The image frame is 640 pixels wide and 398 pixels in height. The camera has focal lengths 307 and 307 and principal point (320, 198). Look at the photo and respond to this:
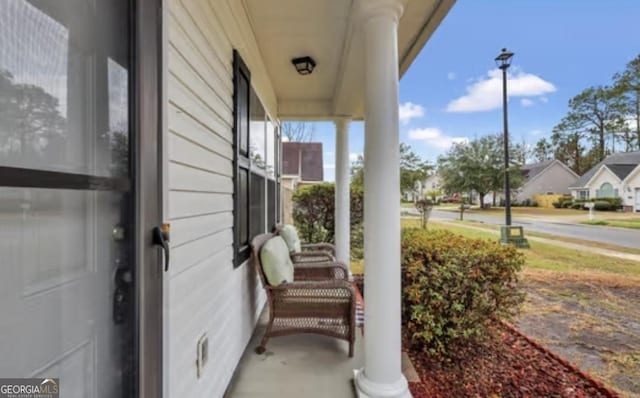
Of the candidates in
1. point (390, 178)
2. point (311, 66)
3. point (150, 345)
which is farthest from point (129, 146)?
point (311, 66)

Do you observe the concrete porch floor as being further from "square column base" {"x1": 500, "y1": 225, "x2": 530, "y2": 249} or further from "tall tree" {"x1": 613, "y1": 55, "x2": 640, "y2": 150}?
"tall tree" {"x1": 613, "y1": 55, "x2": 640, "y2": 150}

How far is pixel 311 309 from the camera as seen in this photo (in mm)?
2523

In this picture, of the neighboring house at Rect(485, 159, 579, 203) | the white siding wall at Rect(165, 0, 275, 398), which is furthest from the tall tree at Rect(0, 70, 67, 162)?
the neighboring house at Rect(485, 159, 579, 203)

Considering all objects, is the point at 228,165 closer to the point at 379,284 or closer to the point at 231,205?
the point at 231,205

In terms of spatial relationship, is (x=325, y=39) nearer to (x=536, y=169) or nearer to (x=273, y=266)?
(x=273, y=266)

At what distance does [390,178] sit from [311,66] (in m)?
2.28

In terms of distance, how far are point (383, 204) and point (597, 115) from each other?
44.8ft

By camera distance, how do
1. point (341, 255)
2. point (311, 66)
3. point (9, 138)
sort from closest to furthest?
point (9, 138)
point (311, 66)
point (341, 255)

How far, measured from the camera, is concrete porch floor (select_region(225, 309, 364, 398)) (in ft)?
6.72

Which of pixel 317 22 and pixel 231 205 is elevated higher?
pixel 317 22

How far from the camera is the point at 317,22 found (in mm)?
2730

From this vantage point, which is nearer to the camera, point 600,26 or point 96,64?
point 96,64

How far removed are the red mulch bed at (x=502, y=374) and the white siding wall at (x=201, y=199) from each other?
144 cm

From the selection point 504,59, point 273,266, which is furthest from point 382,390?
point 504,59
